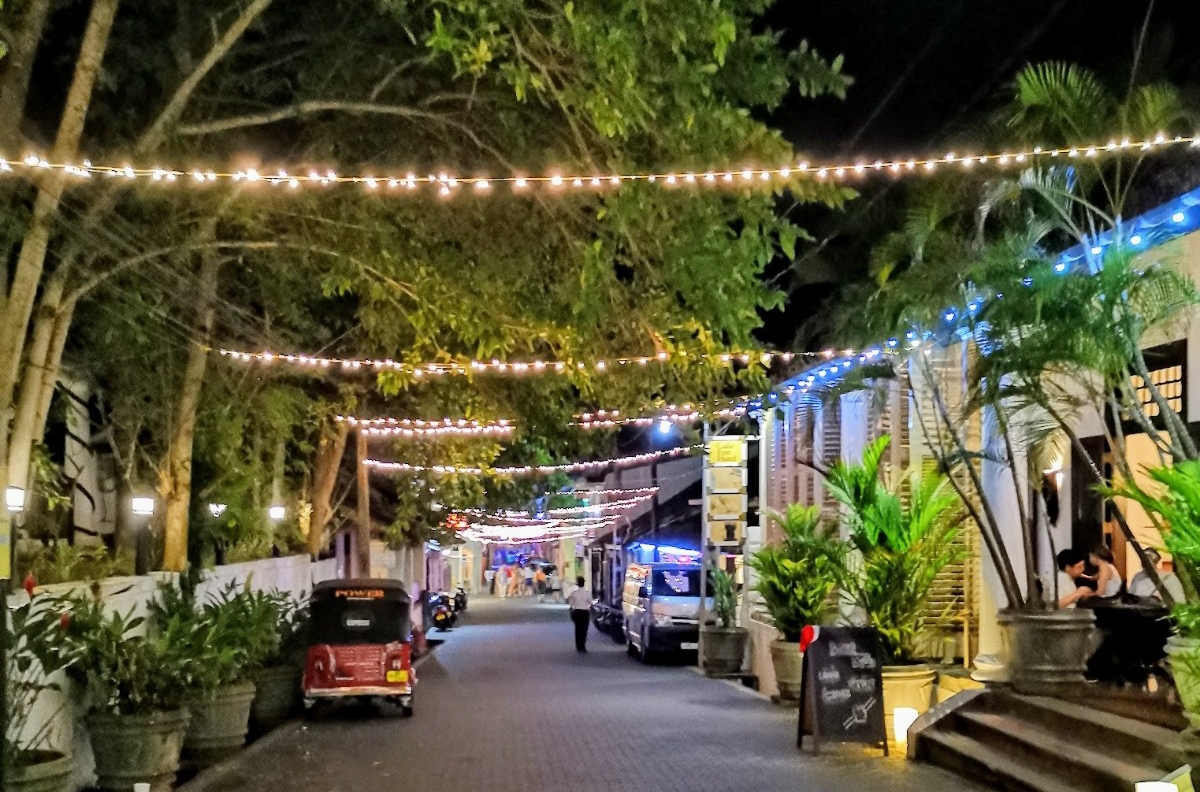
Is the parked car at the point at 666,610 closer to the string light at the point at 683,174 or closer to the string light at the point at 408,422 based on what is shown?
the string light at the point at 408,422

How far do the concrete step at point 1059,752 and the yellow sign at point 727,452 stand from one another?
1033 centimetres

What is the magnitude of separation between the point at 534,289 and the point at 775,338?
1243cm

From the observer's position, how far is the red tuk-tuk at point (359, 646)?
1653cm

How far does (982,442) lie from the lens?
45.1 ft

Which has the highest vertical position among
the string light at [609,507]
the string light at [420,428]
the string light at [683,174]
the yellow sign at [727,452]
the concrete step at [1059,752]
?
the string light at [683,174]

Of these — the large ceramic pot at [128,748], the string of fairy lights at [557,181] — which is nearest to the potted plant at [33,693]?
the large ceramic pot at [128,748]

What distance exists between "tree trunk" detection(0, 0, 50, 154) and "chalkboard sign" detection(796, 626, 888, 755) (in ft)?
27.1

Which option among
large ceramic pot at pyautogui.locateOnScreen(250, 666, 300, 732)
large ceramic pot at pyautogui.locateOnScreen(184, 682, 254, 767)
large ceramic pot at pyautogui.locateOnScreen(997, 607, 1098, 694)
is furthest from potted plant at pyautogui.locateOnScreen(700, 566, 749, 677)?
large ceramic pot at pyautogui.locateOnScreen(997, 607, 1098, 694)

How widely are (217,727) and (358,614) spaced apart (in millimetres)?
3421

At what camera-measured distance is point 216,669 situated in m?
13.2

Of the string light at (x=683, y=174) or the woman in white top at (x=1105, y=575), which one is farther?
the woman in white top at (x=1105, y=575)

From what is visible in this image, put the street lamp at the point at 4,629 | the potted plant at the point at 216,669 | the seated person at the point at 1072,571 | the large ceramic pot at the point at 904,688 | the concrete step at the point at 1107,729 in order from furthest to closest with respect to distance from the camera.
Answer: the potted plant at the point at 216,669 → the large ceramic pot at the point at 904,688 → the seated person at the point at 1072,571 → the concrete step at the point at 1107,729 → the street lamp at the point at 4,629

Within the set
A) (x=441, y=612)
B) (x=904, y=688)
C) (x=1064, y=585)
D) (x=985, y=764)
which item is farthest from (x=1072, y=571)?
(x=441, y=612)

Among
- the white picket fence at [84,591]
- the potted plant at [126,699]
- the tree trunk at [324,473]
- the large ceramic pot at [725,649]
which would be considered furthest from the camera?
the tree trunk at [324,473]
